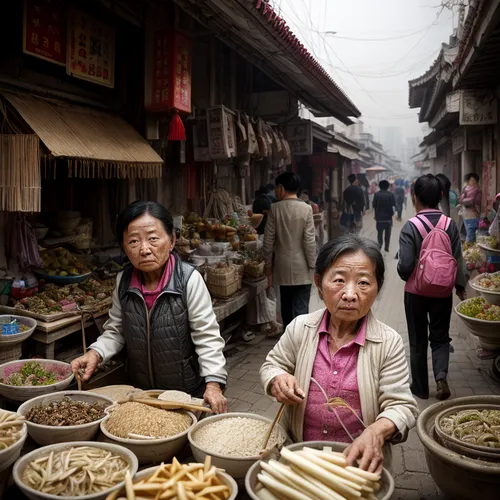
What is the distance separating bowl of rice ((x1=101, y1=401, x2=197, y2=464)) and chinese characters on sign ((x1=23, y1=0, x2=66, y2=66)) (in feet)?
12.3

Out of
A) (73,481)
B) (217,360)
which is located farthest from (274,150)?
(73,481)

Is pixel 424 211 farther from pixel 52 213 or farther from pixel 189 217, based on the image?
pixel 52 213

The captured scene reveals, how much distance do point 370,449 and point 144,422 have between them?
1.06 m

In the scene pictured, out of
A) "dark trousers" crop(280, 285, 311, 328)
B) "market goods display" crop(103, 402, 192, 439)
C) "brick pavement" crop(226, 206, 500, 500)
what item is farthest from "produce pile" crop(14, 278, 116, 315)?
"market goods display" crop(103, 402, 192, 439)

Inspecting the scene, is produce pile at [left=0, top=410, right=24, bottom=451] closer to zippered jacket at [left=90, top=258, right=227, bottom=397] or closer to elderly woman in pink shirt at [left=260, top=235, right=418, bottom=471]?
zippered jacket at [left=90, top=258, right=227, bottom=397]

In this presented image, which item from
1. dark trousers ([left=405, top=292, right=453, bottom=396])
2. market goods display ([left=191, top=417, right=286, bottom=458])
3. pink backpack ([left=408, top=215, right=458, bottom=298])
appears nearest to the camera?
market goods display ([left=191, top=417, right=286, bottom=458])

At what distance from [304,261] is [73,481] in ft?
17.8

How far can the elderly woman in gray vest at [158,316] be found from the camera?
3.03 m

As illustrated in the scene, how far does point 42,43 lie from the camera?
496 centimetres

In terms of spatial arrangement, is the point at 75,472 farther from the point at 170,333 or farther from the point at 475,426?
the point at 475,426

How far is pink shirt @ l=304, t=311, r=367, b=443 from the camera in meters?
2.37

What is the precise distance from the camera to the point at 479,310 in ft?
19.5

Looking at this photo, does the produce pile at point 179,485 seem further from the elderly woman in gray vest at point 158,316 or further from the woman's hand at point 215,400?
the elderly woman in gray vest at point 158,316

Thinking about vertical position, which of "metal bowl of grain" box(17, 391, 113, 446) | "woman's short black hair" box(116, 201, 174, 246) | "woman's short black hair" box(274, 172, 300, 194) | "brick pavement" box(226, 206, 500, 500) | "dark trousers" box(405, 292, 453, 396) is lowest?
"brick pavement" box(226, 206, 500, 500)
